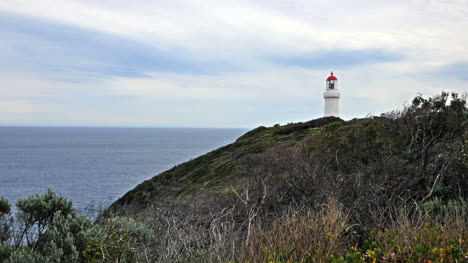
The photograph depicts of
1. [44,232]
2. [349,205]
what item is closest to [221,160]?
[349,205]

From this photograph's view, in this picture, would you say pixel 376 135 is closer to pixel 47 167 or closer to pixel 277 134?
pixel 277 134

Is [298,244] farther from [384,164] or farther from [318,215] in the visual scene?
[384,164]

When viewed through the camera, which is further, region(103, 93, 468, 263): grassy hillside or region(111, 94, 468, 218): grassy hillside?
region(111, 94, 468, 218): grassy hillside

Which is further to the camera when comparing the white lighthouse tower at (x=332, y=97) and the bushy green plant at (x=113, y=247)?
the white lighthouse tower at (x=332, y=97)

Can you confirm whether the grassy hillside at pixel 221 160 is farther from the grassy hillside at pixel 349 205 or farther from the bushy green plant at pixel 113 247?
the bushy green plant at pixel 113 247

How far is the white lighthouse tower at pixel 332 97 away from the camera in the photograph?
43.6 metres

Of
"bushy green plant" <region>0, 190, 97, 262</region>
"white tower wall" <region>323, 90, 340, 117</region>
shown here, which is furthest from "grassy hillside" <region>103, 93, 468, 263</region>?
"white tower wall" <region>323, 90, 340, 117</region>

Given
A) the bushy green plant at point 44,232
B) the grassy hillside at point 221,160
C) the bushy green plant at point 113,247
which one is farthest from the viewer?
the grassy hillside at point 221,160

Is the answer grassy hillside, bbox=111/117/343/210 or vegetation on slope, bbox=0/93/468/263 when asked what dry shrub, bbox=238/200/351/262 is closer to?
vegetation on slope, bbox=0/93/468/263

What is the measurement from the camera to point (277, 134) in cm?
3312

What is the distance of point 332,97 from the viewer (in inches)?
1727

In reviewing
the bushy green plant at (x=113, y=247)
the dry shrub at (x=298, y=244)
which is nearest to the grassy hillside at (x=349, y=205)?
the dry shrub at (x=298, y=244)

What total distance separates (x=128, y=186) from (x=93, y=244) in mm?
42716

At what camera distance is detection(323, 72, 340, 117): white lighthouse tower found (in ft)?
143
